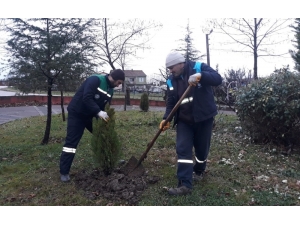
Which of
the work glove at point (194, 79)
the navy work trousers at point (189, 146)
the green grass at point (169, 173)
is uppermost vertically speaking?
the work glove at point (194, 79)

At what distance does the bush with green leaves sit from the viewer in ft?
18.8

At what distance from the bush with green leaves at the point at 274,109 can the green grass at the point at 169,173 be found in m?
0.27

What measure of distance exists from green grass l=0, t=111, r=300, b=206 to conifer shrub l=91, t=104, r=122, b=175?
553 mm

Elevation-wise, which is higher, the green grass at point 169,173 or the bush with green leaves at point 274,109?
the bush with green leaves at point 274,109

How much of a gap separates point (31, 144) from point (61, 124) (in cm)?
332

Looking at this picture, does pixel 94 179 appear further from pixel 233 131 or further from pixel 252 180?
pixel 233 131

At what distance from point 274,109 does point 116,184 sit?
139 inches

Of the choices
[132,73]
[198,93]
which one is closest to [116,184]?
[198,93]

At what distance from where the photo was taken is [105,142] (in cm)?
430

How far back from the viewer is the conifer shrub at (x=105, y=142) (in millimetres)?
4293

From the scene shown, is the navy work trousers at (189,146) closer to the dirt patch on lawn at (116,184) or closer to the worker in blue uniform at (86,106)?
the dirt patch on lawn at (116,184)

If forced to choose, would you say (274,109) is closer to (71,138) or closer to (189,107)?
(189,107)

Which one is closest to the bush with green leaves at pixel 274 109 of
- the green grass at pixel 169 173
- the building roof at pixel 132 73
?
the green grass at pixel 169 173

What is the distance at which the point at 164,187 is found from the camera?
13.4 ft
